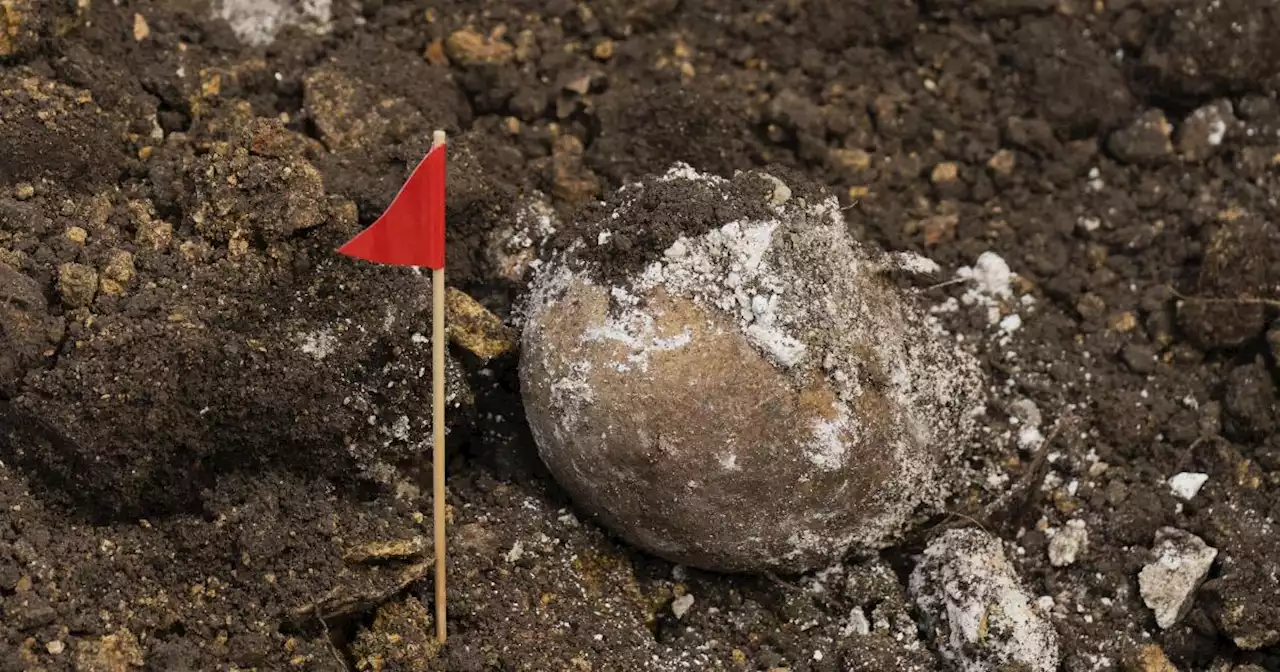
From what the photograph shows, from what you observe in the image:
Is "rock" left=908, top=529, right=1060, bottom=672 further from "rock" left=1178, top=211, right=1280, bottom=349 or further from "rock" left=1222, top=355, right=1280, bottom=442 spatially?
"rock" left=1178, top=211, right=1280, bottom=349

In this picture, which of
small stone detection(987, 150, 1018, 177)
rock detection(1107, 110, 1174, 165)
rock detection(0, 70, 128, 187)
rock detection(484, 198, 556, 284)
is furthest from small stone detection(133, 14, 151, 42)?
rock detection(1107, 110, 1174, 165)

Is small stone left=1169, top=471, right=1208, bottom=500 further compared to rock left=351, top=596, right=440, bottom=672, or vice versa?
small stone left=1169, top=471, right=1208, bottom=500

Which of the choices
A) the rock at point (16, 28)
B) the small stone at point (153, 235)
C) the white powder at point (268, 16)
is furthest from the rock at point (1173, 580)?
the rock at point (16, 28)

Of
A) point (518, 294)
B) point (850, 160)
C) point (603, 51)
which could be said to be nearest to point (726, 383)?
point (518, 294)

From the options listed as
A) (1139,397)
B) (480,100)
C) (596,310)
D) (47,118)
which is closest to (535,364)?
(596,310)

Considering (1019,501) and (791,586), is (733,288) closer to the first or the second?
(791,586)

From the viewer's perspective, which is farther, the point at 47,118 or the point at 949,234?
the point at 949,234
